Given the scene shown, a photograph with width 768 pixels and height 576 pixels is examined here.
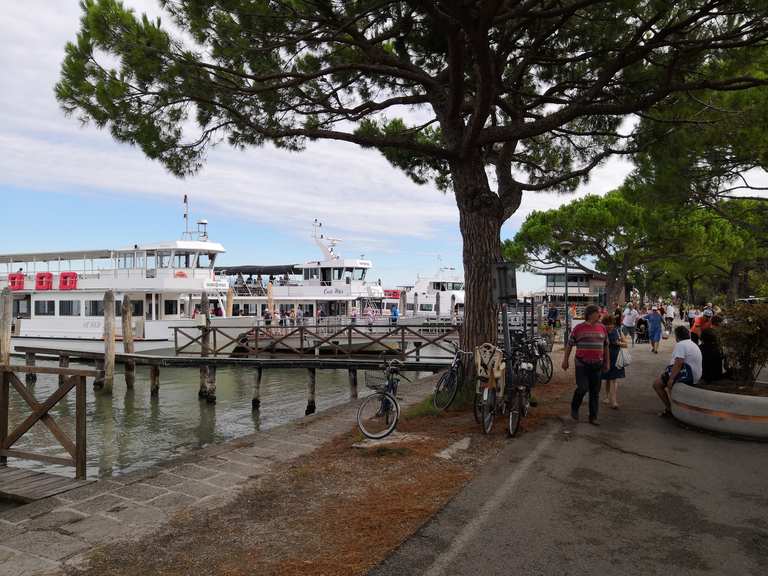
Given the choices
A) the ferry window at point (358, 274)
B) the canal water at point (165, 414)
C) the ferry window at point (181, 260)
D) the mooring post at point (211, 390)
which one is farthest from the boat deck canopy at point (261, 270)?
the mooring post at point (211, 390)

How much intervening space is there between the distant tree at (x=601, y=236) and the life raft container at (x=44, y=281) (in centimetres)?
2870

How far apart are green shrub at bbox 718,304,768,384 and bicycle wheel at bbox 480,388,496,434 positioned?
3316 mm

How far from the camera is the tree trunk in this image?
852 cm

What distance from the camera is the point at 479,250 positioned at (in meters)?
8.54

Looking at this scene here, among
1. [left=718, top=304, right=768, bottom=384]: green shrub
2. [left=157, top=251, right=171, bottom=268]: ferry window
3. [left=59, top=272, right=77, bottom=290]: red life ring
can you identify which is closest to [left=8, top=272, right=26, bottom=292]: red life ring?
[left=59, top=272, right=77, bottom=290]: red life ring

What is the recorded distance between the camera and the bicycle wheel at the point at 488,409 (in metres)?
7.19

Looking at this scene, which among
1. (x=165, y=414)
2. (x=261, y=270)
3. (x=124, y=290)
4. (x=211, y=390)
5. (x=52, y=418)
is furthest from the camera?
(x=261, y=270)

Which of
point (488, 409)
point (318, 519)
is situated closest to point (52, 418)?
point (318, 519)

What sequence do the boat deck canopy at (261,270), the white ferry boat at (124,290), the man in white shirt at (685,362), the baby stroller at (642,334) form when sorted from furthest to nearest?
the boat deck canopy at (261,270), the white ferry boat at (124,290), the baby stroller at (642,334), the man in white shirt at (685,362)

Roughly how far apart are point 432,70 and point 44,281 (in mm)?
26024

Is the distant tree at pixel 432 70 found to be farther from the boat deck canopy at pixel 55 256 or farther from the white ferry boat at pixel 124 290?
the boat deck canopy at pixel 55 256

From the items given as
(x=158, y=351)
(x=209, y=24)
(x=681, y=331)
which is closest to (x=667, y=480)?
(x=681, y=331)

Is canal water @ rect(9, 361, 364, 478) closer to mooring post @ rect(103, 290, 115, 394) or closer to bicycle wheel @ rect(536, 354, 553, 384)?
mooring post @ rect(103, 290, 115, 394)

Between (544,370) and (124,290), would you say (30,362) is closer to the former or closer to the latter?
(124,290)
